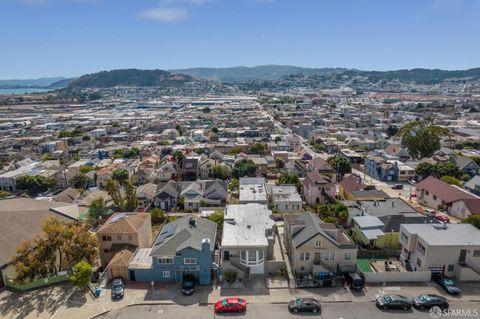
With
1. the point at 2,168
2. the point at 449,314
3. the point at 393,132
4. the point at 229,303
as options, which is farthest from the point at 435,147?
the point at 2,168

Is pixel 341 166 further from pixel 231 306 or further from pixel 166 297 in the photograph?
pixel 166 297

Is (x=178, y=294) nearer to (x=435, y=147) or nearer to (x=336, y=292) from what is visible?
(x=336, y=292)

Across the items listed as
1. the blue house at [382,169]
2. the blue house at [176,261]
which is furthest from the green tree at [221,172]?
the blue house at [176,261]

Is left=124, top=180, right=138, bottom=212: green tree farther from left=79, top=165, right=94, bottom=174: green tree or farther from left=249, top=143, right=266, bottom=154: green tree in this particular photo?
left=249, top=143, right=266, bottom=154: green tree

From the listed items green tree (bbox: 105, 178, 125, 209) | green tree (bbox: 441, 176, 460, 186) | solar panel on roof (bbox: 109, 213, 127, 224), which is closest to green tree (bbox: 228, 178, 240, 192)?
green tree (bbox: 105, 178, 125, 209)

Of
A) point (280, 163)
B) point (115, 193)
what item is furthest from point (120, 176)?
point (280, 163)
